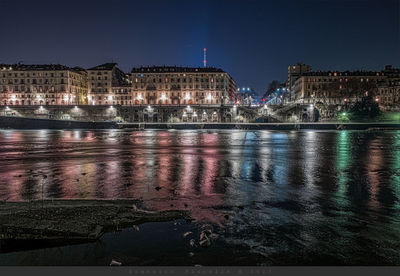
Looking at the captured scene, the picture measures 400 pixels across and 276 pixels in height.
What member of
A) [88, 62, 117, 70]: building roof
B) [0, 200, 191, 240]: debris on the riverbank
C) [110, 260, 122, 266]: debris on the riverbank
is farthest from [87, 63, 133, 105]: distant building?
[110, 260, 122, 266]: debris on the riverbank

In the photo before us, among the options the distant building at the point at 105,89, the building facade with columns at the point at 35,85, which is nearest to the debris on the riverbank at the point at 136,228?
the distant building at the point at 105,89


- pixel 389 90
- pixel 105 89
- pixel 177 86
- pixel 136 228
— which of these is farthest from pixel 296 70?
pixel 136 228

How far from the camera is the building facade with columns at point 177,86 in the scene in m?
121

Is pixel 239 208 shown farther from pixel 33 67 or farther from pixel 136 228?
pixel 33 67

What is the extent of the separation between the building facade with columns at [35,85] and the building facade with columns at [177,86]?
85.5 feet

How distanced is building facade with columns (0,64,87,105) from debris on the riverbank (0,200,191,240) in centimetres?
12066

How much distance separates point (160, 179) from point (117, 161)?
19.6 feet

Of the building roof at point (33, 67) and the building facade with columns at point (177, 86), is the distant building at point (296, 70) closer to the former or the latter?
the building facade with columns at point (177, 86)

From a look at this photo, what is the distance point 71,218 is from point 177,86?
4627 inches

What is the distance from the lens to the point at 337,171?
544 inches

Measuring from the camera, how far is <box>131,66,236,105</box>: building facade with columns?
4766 inches

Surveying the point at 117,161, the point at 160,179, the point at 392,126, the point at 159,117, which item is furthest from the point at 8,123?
the point at 392,126

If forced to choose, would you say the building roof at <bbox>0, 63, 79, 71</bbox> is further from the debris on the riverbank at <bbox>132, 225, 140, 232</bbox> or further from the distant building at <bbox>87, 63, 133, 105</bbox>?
the debris on the riverbank at <bbox>132, 225, 140, 232</bbox>

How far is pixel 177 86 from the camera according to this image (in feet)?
400
